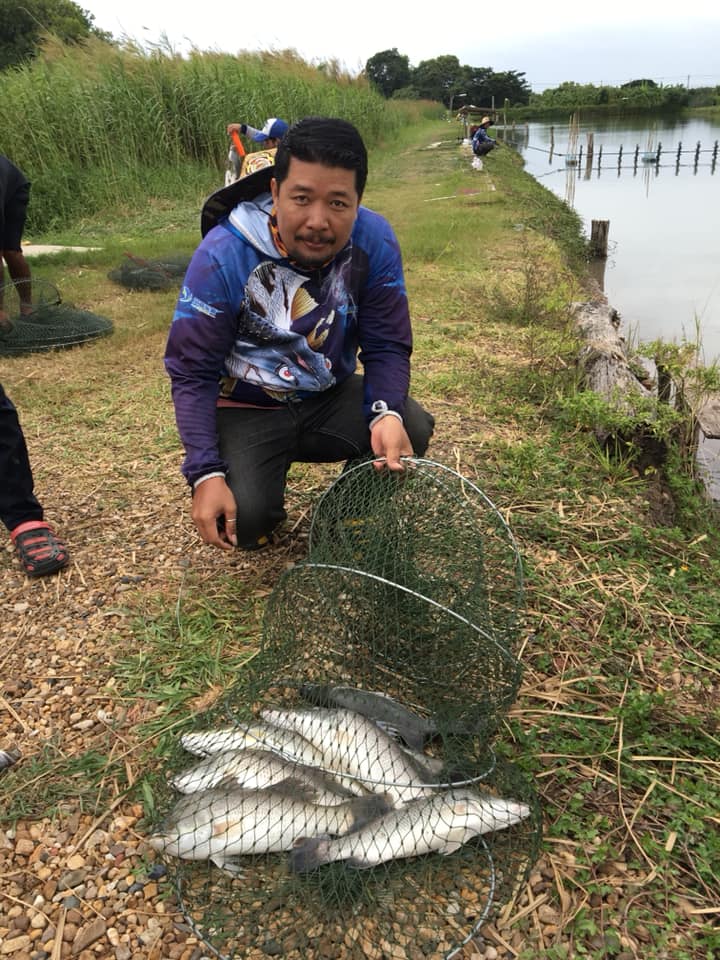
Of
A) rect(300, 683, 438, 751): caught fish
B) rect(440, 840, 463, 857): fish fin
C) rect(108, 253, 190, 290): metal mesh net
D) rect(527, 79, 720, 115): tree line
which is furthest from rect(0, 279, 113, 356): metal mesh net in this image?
rect(527, 79, 720, 115): tree line

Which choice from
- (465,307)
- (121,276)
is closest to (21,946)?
(465,307)

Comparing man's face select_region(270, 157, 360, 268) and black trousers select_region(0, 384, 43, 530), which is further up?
man's face select_region(270, 157, 360, 268)

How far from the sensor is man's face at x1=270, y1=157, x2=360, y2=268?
216 cm

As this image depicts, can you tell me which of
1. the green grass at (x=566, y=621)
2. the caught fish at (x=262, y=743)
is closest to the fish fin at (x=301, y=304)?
the green grass at (x=566, y=621)

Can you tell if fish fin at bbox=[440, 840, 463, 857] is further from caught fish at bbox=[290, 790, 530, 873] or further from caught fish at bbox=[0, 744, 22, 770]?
caught fish at bbox=[0, 744, 22, 770]

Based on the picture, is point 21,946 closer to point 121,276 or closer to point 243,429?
point 243,429

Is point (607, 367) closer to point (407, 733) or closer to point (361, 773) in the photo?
point (407, 733)

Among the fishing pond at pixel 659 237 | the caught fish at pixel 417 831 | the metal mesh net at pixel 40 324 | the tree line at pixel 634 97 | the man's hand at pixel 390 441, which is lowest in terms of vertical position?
the fishing pond at pixel 659 237

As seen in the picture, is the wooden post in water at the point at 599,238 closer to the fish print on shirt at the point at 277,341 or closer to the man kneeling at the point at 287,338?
the man kneeling at the point at 287,338

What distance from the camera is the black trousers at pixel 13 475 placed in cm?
294

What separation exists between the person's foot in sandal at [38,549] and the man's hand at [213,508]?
39.0 inches

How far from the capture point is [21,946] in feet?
5.43

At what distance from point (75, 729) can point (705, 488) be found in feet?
12.3

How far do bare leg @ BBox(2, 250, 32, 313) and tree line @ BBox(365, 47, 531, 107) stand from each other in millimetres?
79842
